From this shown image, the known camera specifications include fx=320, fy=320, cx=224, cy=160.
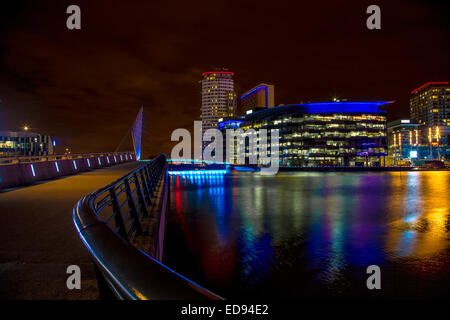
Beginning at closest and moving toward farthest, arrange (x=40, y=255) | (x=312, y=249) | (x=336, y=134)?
(x=40, y=255) < (x=312, y=249) < (x=336, y=134)

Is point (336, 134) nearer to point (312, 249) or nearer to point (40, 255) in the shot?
point (312, 249)

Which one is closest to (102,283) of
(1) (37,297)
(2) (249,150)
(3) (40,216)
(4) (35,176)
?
(1) (37,297)

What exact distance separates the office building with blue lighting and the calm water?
98188 millimetres

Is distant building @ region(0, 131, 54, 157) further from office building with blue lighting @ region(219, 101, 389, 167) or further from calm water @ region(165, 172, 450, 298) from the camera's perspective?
office building with blue lighting @ region(219, 101, 389, 167)

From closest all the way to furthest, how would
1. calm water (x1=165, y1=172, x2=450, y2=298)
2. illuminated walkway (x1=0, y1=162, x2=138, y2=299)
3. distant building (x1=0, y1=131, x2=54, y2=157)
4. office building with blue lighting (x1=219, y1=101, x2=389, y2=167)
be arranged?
illuminated walkway (x1=0, y1=162, x2=138, y2=299) < calm water (x1=165, y1=172, x2=450, y2=298) < distant building (x1=0, y1=131, x2=54, y2=157) < office building with blue lighting (x1=219, y1=101, x2=389, y2=167)

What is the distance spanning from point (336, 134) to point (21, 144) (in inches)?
4312

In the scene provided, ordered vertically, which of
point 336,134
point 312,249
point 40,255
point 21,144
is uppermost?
point 336,134

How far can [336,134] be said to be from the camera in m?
129

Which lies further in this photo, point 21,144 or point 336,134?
point 336,134

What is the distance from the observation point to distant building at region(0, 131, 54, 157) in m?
72.5

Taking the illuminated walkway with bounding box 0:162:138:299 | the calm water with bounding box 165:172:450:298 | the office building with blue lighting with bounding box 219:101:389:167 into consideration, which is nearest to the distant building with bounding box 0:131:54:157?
the calm water with bounding box 165:172:450:298

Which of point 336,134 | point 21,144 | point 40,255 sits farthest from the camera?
point 336,134

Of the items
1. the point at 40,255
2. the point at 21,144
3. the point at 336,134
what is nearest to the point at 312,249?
the point at 40,255

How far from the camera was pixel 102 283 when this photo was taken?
208cm
